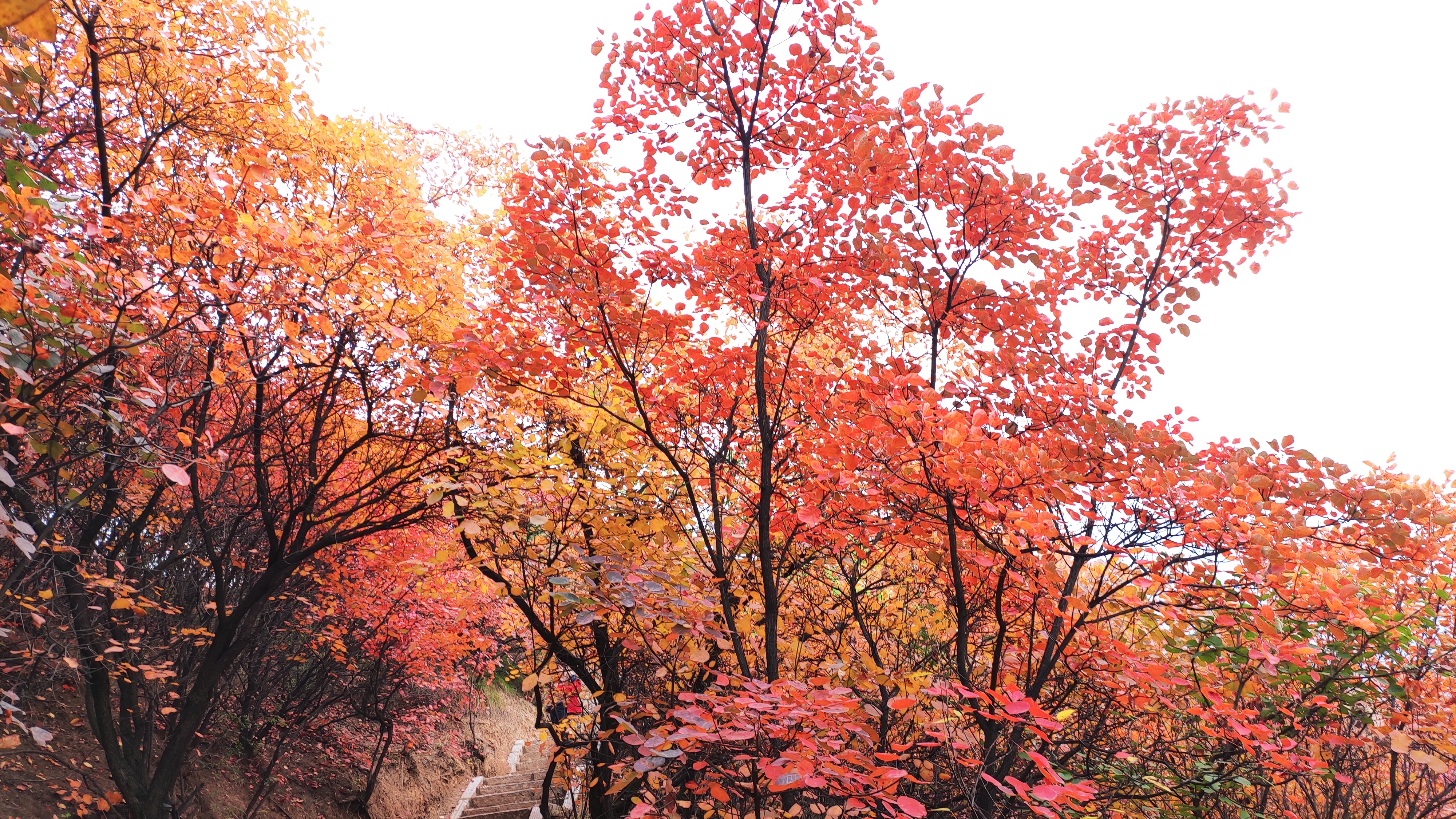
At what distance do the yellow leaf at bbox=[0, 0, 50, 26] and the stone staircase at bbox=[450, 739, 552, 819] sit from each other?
1217 cm

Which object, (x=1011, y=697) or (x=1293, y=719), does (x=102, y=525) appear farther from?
(x=1293, y=719)

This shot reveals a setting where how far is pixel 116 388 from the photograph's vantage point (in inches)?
193

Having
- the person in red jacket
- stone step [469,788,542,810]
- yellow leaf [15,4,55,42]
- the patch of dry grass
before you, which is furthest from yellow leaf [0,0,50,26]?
the patch of dry grass

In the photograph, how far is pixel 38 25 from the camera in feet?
2.08

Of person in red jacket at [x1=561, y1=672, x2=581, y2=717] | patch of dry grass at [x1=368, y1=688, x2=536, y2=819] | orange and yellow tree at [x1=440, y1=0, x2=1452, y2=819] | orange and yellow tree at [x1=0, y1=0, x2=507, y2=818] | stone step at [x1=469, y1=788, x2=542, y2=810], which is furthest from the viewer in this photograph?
patch of dry grass at [x1=368, y1=688, x2=536, y2=819]

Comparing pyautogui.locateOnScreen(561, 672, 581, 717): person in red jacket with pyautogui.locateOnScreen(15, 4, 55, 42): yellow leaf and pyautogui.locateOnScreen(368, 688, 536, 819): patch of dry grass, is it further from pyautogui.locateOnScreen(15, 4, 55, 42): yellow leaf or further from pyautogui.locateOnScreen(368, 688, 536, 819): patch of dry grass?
pyautogui.locateOnScreen(368, 688, 536, 819): patch of dry grass

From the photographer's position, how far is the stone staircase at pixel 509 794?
39.8ft

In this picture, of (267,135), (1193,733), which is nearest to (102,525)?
(267,135)

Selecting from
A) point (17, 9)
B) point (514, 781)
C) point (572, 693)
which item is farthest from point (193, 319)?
point (514, 781)

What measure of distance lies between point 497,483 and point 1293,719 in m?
5.88

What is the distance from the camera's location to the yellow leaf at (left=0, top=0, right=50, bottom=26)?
50cm

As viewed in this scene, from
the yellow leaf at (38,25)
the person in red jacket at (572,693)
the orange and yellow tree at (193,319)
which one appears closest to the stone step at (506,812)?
the person in red jacket at (572,693)

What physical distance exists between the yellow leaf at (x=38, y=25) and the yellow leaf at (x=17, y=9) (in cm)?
2

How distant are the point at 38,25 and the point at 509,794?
15019 millimetres
